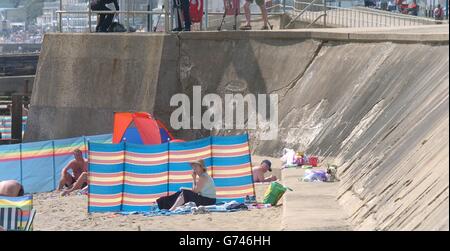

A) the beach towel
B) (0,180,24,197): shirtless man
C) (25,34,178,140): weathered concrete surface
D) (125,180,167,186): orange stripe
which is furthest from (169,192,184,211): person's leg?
(25,34,178,140): weathered concrete surface

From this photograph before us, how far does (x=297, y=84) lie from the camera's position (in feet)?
67.8

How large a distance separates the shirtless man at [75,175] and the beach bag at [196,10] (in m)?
4.48

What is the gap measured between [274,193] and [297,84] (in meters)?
5.78

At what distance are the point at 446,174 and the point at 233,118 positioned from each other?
12232 mm

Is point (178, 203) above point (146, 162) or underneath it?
underneath

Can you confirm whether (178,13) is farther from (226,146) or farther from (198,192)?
(198,192)

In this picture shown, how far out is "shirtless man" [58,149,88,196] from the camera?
1938 cm

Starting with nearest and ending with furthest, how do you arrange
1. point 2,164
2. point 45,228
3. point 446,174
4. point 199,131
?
point 446,174 → point 45,228 → point 2,164 → point 199,131

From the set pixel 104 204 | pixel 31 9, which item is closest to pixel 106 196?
pixel 104 204

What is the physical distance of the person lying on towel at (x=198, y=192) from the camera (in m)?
15.6

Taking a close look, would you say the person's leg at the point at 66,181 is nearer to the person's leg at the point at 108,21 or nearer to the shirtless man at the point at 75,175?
the shirtless man at the point at 75,175

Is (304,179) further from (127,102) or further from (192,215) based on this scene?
(127,102)

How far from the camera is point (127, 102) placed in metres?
22.1
